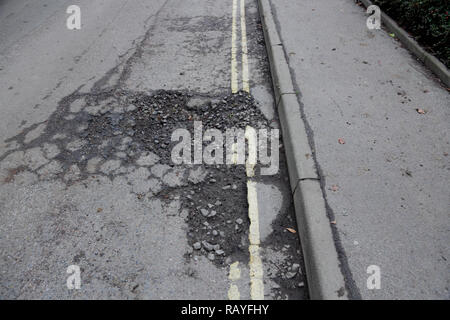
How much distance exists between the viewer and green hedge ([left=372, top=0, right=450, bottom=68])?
507 cm

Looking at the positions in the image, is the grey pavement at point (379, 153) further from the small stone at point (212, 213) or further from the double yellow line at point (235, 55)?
the small stone at point (212, 213)

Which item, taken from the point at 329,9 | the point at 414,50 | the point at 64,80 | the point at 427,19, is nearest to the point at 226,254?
the point at 64,80

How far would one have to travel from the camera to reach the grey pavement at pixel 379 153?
2.58m

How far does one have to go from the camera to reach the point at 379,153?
142 inches

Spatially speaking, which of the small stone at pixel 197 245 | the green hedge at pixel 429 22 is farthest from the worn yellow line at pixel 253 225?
the green hedge at pixel 429 22

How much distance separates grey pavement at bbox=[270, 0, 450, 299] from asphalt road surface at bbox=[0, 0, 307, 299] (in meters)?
0.55

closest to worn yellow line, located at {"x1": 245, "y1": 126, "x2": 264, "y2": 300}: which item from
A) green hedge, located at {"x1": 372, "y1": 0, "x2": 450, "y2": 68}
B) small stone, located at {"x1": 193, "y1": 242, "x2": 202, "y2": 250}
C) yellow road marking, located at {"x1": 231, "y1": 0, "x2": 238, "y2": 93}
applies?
small stone, located at {"x1": 193, "y1": 242, "x2": 202, "y2": 250}

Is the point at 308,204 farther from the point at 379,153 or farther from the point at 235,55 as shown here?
the point at 235,55

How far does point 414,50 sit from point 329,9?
8.80ft

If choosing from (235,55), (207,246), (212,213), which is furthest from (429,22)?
(207,246)

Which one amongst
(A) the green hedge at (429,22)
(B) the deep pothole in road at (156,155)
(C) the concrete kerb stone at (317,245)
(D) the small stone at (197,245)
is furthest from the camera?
(A) the green hedge at (429,22)

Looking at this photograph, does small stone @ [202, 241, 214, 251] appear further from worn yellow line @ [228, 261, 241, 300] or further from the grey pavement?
the grey pavement

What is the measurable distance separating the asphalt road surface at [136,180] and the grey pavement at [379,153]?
555 millimetres
